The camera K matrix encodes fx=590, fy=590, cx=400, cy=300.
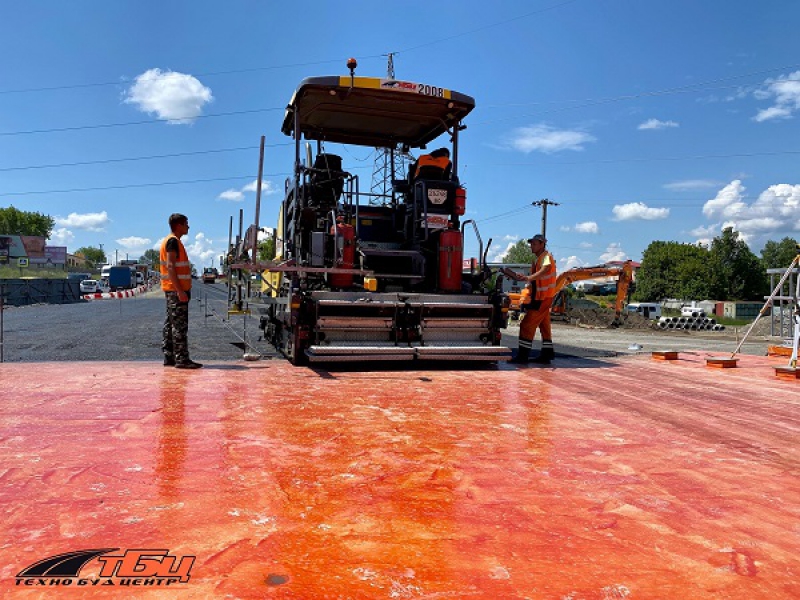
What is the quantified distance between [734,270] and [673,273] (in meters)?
6.81

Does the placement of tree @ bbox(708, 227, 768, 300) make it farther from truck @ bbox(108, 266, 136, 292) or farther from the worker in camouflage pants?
the worker in camouflage pants

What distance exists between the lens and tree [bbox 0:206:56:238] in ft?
318

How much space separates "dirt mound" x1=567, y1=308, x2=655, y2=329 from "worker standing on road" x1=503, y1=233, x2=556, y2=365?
676 inches

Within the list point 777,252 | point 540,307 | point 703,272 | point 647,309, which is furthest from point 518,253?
point 540,307

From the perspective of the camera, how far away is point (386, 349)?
7.04 meters

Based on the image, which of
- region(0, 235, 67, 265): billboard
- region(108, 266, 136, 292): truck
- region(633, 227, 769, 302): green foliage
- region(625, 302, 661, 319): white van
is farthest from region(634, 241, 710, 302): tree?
region(0, 235, 67, 265): billboard

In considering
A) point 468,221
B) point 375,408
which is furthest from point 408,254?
point 375,408

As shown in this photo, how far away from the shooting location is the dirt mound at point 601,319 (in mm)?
24984

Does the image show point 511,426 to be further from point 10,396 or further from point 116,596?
point 10,396

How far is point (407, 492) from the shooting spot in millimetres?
2758

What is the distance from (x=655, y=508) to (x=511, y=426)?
1.61 m

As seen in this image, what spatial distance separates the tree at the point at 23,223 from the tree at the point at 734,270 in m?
101

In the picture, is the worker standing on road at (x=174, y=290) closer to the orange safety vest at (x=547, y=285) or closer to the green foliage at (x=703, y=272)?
the orange safety vest at (x=547, y=285)

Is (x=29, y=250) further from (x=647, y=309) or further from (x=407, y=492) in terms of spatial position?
(x=407, y=492)
